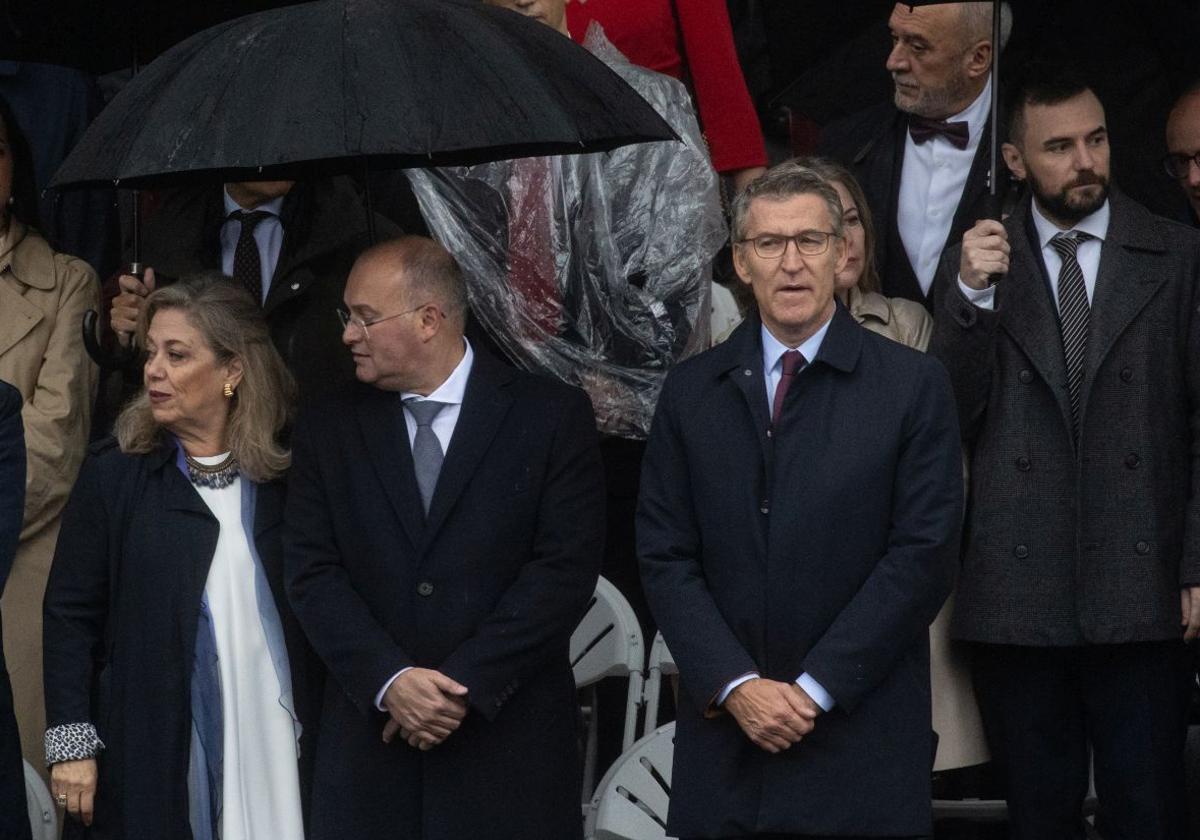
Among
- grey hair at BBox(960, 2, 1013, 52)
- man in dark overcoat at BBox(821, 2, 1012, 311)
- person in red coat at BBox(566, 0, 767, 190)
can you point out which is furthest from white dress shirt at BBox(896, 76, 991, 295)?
person in red coat at BBox(566, 0, 767, 190)

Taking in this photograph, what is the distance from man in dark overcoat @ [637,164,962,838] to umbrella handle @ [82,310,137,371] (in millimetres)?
1579

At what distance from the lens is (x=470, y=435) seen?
5.19m

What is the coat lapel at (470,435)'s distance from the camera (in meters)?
5.14

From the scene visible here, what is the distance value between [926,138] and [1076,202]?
0.92 metres

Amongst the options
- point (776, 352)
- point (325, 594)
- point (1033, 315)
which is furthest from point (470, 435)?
point (1033, 315)

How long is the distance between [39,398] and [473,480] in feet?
5.29

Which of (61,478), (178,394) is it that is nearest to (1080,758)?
(178,394)

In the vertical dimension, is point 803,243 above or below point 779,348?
above

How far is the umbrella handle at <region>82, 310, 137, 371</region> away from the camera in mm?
5805

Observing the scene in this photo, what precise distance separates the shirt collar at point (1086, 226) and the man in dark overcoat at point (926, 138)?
638mm

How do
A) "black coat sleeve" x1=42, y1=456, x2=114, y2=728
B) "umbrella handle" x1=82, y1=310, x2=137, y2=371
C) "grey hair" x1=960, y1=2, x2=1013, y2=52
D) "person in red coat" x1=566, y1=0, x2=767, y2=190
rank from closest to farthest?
"black coat sleeve" x1=42, y1=456, x2=114, y2=728 < "umbrella handle" x1=82, y1=310, x2=137, y2=371 < "grey hair" x1=960, y1=2, x2=1013, y2=52 < "person in red coat" x1=566, y1=0, x2=767, y2=190

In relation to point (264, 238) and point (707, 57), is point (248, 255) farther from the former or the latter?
point (707, 57)

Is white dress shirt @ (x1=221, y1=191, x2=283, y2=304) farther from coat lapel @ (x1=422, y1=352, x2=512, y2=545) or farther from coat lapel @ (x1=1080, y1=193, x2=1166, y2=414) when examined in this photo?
coat lapel @ (x1=1080, y1=193, x2=1166, y2=414)

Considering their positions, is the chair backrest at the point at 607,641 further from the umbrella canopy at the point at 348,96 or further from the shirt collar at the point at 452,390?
the umbrella canopy at the point at 348,96
